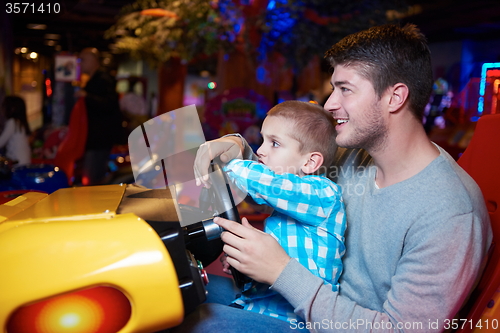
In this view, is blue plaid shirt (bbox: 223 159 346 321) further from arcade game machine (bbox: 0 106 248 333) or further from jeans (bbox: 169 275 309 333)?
arcade game machine (bbox: 0 106 248 333)

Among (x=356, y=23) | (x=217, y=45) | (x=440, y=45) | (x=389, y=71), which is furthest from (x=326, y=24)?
(x=440, y=45)

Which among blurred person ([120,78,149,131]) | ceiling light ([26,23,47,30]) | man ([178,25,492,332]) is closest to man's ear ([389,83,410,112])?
man ([178,25,492,332])

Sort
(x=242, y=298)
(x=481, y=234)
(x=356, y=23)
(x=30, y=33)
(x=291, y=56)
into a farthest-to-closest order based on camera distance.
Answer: (x=30, y=33)
(x=291, y=56)
(x=356, y=23)
(x=242, y=298)
(x=481, y=234)

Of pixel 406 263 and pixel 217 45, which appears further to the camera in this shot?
pixel 217 45

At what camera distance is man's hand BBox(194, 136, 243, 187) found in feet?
3.73

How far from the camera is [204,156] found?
115cm

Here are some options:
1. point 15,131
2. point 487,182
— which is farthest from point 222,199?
point 15,131

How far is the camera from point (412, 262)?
1.00 meters

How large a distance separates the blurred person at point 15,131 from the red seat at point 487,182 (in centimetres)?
362

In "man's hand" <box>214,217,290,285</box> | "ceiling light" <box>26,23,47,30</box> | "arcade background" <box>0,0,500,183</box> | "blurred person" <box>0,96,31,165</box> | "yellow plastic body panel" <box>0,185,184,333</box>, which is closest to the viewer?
"yellow plastic body panel" <box>0,185,184,333</box>

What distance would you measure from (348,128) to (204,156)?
0.43 metres

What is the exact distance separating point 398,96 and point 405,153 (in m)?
0.16

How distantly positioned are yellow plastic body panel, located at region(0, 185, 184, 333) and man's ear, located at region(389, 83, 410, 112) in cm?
77

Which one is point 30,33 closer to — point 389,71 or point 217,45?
point 217,45
